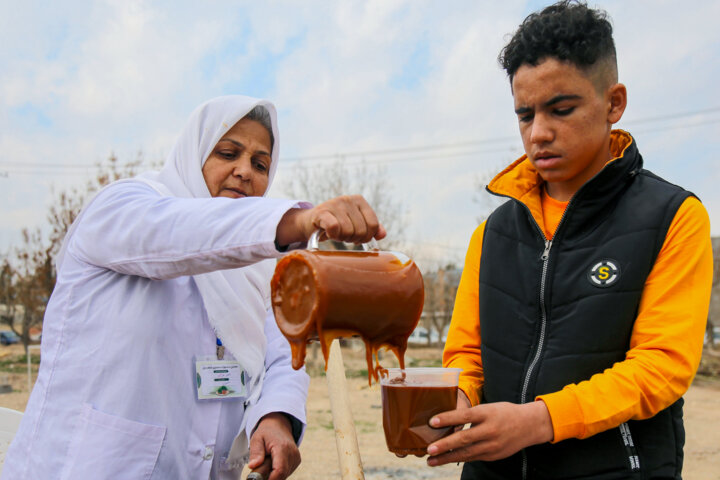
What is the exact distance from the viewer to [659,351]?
1.91 m

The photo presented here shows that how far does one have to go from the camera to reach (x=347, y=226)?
1595 mm

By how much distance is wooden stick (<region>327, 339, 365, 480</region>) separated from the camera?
385cm

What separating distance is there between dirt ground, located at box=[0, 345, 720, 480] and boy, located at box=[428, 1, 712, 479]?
533 cm

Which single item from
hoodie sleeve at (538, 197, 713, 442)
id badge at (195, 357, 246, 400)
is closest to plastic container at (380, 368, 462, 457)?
hoodie sleeve at (538, 197, 713, 442)

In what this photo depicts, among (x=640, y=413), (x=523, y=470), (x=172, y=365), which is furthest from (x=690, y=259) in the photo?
(x=172, y=365)

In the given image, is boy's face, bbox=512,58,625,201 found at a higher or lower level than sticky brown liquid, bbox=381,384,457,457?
higher

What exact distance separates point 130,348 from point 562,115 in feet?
5.35

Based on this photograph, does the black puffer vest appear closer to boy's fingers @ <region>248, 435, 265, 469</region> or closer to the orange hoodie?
the orange hoodie

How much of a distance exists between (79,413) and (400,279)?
1.19 m

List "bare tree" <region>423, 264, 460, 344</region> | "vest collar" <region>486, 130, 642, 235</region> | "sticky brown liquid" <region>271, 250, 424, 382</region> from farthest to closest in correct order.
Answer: "bare tree" <region>423, 264, 460, 344</region>
"vest collar" <region>486, 130, 642, 235</region>
"sticky brown liquid" <region>271, 250, 424, 382</region>

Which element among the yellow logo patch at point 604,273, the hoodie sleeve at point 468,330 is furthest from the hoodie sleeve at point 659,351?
the hoodie sleeve at point 468,330

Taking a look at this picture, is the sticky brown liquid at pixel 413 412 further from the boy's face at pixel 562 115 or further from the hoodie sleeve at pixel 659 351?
the boy's face at pixel 562 115

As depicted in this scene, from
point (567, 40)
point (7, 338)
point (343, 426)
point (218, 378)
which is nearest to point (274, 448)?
point (218, 378)

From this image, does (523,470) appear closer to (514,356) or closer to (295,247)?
(514,356)
